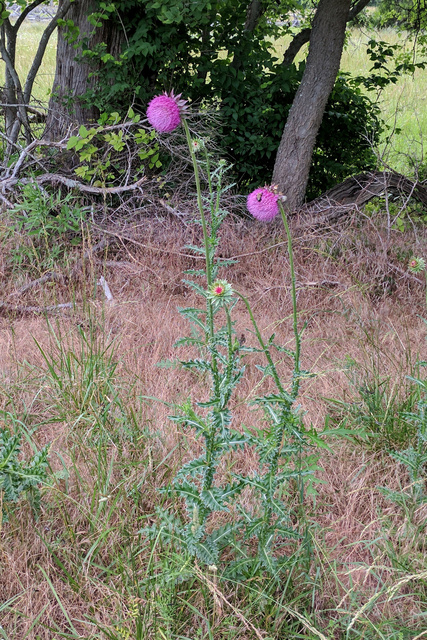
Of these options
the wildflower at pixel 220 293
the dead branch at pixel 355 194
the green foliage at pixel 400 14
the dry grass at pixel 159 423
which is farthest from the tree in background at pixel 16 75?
the wildflower at pixel 220 293

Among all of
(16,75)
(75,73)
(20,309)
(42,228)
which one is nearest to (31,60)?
(16,75)

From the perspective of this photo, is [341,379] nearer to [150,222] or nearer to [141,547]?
[141,547]

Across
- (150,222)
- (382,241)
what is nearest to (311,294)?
(382,241)

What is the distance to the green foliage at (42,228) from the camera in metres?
3.78

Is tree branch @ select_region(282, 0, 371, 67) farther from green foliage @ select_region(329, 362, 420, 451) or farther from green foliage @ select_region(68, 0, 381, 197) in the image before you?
green foliage @ select_region(329, 362, 420, 451)

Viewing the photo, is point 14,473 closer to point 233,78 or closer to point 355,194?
point 355,194

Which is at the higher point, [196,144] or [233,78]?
[233,78]

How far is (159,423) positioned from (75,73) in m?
3.76

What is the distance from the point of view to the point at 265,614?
1522mm

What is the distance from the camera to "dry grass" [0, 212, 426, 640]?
160cm

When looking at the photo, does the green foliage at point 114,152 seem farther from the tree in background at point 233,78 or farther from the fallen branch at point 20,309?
the fallen branch at point 20,309

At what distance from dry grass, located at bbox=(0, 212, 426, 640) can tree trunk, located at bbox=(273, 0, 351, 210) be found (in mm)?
835

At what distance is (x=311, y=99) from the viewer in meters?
4.48

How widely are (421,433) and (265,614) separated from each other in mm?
773
